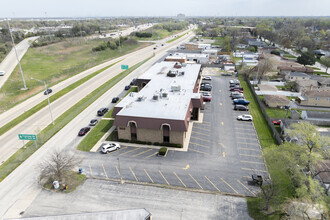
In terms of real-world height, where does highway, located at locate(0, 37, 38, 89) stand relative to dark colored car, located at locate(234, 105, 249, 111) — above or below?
above

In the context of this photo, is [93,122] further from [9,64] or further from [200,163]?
[9,64]

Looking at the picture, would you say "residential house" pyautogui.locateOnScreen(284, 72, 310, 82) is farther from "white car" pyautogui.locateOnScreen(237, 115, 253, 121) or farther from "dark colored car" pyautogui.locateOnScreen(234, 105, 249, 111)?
"white car" pyautogui.locateOnScreen(237, 115, 253, 121)

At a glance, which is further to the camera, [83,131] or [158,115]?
[83,131]

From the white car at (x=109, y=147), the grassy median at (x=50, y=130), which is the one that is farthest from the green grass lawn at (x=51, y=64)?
the white car at (x=109, y=147)

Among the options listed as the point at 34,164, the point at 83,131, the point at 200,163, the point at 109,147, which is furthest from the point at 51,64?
the point at 200,163

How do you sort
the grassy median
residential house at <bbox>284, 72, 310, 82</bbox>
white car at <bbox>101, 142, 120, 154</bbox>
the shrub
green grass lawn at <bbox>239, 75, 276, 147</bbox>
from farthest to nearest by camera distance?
residential house at <bbox>284, 72, 310, 82</bbox> < green grass lawn at <bbox>239, 75, 276, 147</bbox> < white car at <bbox>101, 142, 120, 154</bbox> < the shrub < the grassy median

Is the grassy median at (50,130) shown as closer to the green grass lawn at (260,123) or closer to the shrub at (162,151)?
the shrub at (162,151)

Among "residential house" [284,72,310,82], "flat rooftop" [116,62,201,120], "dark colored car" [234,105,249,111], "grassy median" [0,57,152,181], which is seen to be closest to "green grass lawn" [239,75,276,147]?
"dark colored car" [234,105,249,111]
